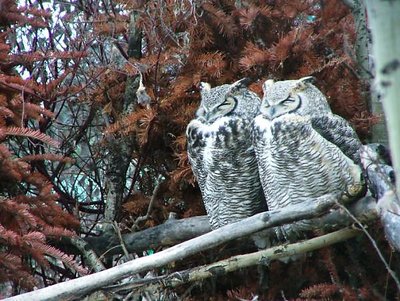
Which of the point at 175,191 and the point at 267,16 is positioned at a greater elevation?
the point at 267,16

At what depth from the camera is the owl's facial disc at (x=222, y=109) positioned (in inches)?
88.3

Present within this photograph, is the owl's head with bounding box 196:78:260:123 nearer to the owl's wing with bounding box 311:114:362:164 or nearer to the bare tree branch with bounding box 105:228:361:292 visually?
the owl's wing with bounding box 311:114:362:164

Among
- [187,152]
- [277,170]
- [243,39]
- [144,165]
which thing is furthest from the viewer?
[144,165]

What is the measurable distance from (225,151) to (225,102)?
175mm

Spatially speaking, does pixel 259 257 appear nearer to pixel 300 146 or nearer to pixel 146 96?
pixel 300 146

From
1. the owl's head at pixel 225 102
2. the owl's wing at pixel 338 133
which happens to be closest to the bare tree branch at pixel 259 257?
the owl's wing at pixel 338 133

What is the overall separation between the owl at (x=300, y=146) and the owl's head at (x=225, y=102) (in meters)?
0.11

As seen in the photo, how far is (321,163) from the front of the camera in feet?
6.80

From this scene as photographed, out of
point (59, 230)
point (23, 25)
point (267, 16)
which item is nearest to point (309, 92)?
point (267, 16)

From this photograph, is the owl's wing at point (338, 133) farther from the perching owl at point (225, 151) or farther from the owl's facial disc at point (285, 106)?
the perching owl at point (225, 151)

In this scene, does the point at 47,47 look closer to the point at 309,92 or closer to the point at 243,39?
the point at 243,39

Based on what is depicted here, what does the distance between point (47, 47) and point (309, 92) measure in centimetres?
124

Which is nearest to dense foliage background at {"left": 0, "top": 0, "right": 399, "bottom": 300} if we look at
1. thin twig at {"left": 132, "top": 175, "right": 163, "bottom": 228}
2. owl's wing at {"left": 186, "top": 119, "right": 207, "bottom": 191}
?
thin twig at {"left": 132, "top": 175, "right": 163, "bottom": 228}

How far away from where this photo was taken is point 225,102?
7.38ft
